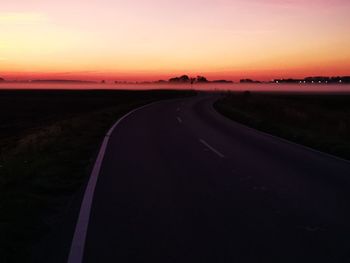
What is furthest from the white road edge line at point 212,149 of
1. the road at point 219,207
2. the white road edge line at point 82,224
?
the white road edge line at point 82,224

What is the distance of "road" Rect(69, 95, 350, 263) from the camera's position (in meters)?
5.53

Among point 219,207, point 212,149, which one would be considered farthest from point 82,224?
point 212,149

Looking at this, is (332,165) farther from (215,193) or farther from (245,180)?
(215,193)

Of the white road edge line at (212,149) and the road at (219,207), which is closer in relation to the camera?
the road at (219,207)

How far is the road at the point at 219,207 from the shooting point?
218 inches

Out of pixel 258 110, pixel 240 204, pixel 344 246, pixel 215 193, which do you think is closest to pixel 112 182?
pixel 215 193

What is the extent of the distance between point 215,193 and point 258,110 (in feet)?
99.2

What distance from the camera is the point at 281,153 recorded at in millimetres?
13977

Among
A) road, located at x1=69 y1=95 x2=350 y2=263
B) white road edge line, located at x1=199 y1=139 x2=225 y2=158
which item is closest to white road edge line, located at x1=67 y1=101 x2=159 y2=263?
road, located at x1=69 y1=95 x2=350 y2=263

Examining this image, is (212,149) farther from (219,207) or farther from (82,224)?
(82,224)

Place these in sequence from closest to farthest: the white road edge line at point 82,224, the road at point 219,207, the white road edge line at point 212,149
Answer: the white road edge line at point 82,224 → the road at point 219,207 → the white road edge line at point 212,149

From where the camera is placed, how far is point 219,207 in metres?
7.48

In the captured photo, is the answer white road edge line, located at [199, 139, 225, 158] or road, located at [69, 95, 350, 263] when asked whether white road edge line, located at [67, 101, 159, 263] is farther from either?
white road edge line, located at [199, 139, 225, 158]

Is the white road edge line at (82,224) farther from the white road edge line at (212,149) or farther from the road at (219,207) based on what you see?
the white road edge line at (212,149)
